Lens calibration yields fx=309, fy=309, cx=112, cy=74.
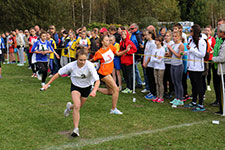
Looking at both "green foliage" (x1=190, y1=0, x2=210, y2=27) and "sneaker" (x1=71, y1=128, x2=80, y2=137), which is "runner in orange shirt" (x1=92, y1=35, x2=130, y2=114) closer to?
"sneaker" (x1=71, y1=128, x2=80, y2=137)

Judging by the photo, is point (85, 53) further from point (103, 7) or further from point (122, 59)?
point (103, 7)

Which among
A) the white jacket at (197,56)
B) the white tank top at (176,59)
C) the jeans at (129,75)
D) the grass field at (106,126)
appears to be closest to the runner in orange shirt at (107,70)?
the grass field at (106,126)

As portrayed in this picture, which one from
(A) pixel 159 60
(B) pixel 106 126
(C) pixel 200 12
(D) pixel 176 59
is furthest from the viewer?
(C) pixel 200 12

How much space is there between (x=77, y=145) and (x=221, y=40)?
4682 mm

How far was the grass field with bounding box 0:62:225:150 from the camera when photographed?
582 centimetres

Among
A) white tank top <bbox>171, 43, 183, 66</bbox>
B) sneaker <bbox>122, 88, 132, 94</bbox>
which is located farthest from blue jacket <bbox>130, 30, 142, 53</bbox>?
white tank top <bbox>171, 43, 183, 66</bbox>

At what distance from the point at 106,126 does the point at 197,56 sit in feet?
10.7

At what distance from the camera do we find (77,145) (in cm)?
573

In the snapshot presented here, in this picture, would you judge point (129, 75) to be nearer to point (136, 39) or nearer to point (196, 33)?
point (136, 39)

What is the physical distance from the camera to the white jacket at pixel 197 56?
27.2 feet

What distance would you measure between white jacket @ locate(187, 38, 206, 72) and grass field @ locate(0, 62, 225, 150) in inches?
48.1

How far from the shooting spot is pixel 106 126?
22.9 feet

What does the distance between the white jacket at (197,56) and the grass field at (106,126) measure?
122cm

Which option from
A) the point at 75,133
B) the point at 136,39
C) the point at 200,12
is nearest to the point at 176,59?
the point at 136,39
